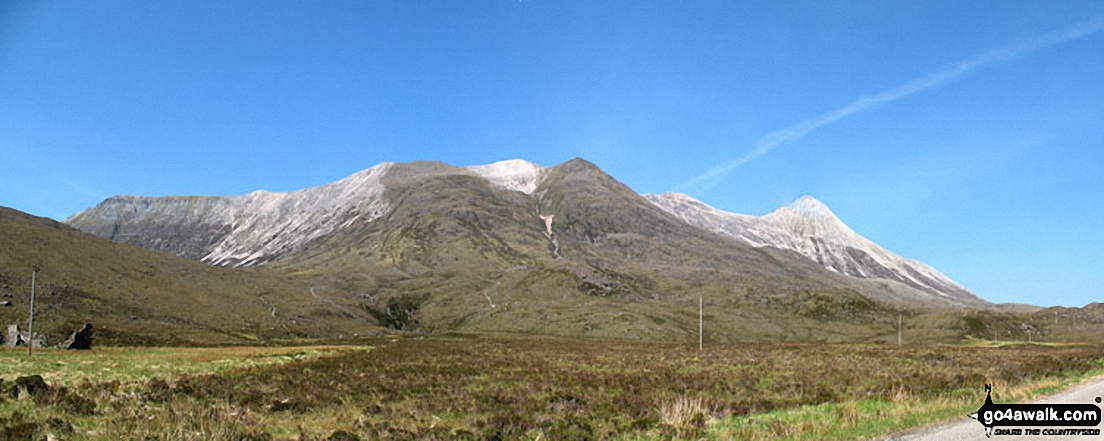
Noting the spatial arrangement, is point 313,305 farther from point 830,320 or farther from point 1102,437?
point 1102,437

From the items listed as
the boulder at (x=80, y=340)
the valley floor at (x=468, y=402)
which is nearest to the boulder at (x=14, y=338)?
the boulder at (x=80, y=340)

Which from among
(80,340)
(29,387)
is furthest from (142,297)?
(29,387)

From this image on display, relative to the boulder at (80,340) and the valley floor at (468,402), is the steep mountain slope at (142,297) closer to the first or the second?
the boulder at (80,340)

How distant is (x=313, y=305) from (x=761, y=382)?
502 feet

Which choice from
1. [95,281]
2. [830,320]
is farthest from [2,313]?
[830,320]

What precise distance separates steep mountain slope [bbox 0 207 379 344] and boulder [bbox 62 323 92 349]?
4.80m

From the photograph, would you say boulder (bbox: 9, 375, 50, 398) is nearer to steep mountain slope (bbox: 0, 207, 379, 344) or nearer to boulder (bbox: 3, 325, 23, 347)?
boulder (bbox: 3, 325, 23, 347)

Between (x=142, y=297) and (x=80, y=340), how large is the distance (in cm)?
6830

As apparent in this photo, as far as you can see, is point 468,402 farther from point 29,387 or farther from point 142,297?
point 142,297

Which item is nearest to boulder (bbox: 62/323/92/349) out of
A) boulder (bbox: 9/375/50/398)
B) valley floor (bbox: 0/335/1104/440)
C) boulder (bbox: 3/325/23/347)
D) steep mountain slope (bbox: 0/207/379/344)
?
boulder (bbox: 3/325/23/347)

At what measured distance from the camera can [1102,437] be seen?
14.5 metres

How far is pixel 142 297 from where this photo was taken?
126 meters

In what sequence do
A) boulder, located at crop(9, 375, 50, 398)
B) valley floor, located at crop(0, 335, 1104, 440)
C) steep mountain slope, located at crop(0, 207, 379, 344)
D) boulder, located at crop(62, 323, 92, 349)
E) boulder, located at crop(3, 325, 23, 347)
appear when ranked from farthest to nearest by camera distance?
1. steep mountain slope, located at crop(0, 207, 379, 344)
2. boulder, located at crop(62, 323, 92, 349)
3. boulder, located at crop(3, 325, 23, 347)
4. boulder, located at crop(9, 375, 50, 398)
5. valley floor, located at crop(0, 335, 1104, 440)

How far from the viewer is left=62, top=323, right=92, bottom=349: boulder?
211 feet
